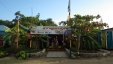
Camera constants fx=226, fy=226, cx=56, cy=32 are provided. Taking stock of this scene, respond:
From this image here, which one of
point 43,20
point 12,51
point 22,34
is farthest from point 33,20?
point 12,51

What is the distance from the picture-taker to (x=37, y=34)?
27.8 metres

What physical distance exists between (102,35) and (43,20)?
96.9 feet

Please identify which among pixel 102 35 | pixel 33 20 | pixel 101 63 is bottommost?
pixel 101 63

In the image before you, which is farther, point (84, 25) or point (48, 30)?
point (48, 30)

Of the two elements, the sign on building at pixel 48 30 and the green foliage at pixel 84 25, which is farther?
the sign on building at pixel 48 30

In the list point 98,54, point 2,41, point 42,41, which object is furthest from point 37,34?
point 98,54

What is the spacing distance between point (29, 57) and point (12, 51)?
3.44m

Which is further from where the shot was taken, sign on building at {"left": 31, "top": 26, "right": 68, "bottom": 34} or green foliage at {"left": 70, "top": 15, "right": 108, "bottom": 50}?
sign on building at {"left": 31, "top": 26, "right": 68, "bottom": 34}

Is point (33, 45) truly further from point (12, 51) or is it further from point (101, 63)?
point (101, 63)

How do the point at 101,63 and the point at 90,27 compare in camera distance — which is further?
the point at 90,27

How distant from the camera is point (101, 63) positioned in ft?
51.1

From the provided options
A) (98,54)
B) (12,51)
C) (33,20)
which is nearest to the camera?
(98,54)

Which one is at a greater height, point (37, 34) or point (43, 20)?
point (43, 20)

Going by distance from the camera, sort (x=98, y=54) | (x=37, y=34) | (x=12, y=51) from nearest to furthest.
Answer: (x=98, y=54)
(x=12, y=51)
(x=37, y=34)
